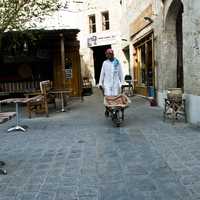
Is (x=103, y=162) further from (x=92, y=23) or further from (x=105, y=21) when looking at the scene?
(x=92, y=23)

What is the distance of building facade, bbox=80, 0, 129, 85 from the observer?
88.8 ft

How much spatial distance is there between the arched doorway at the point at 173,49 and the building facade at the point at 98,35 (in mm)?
14050

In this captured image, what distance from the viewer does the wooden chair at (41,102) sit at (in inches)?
443

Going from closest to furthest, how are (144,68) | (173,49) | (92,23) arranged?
(173,49) < (144,68) < (92,23)

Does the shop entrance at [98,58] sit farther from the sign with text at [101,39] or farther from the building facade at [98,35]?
the sign with text at [101,39]

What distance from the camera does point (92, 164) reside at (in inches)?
210

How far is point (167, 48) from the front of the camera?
36.9ft

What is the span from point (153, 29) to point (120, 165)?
8.55 metres

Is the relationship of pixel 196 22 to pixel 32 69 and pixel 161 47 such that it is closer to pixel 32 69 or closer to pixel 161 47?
pixel 161 47

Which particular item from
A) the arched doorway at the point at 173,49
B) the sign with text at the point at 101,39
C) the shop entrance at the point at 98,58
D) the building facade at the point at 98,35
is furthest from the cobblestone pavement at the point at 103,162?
the shop entrance at the point at 98,58

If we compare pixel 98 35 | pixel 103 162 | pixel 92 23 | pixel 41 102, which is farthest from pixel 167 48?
pixel 92 23

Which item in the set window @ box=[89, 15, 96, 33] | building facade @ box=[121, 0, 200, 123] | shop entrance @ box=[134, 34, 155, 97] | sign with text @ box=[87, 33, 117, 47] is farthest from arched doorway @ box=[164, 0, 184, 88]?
window @ box=[89, 15, 96, 33]

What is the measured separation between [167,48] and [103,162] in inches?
263

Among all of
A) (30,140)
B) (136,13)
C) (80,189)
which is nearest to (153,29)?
(136,13)
